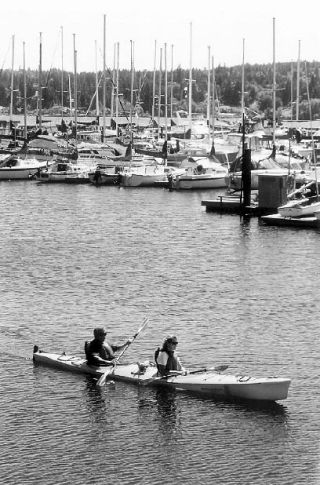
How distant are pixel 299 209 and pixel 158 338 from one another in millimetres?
35559

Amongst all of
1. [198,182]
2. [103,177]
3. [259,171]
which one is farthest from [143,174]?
[259,171]

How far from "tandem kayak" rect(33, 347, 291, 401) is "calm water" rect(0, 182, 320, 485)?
1.28 feet

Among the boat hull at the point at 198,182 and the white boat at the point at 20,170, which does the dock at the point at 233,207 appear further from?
the white boat at the point at 20,170

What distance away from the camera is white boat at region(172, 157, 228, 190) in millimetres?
107188

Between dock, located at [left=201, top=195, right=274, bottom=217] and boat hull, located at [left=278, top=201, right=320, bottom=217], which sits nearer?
boat hull, located at [left=278, top=201, right=320, bottom=217]

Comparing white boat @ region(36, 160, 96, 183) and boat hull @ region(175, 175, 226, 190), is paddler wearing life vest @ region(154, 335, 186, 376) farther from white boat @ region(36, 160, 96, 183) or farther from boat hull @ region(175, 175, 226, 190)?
white boat @ region(36, 160, 96, 183)

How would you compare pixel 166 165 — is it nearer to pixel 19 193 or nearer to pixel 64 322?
pixel 19 193

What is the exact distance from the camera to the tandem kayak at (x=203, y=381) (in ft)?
Answer: 123

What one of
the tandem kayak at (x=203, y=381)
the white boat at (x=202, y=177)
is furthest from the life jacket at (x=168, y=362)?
the white boat at (x=202, y=177)

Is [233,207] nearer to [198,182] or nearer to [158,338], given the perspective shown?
[198,182]

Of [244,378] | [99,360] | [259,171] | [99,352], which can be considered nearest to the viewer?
[244,378]

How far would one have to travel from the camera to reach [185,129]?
14400 centimetres

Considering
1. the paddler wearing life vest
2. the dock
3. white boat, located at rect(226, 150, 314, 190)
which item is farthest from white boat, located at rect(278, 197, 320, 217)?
the paddler wearing life vest

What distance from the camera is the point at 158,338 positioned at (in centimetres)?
4700
